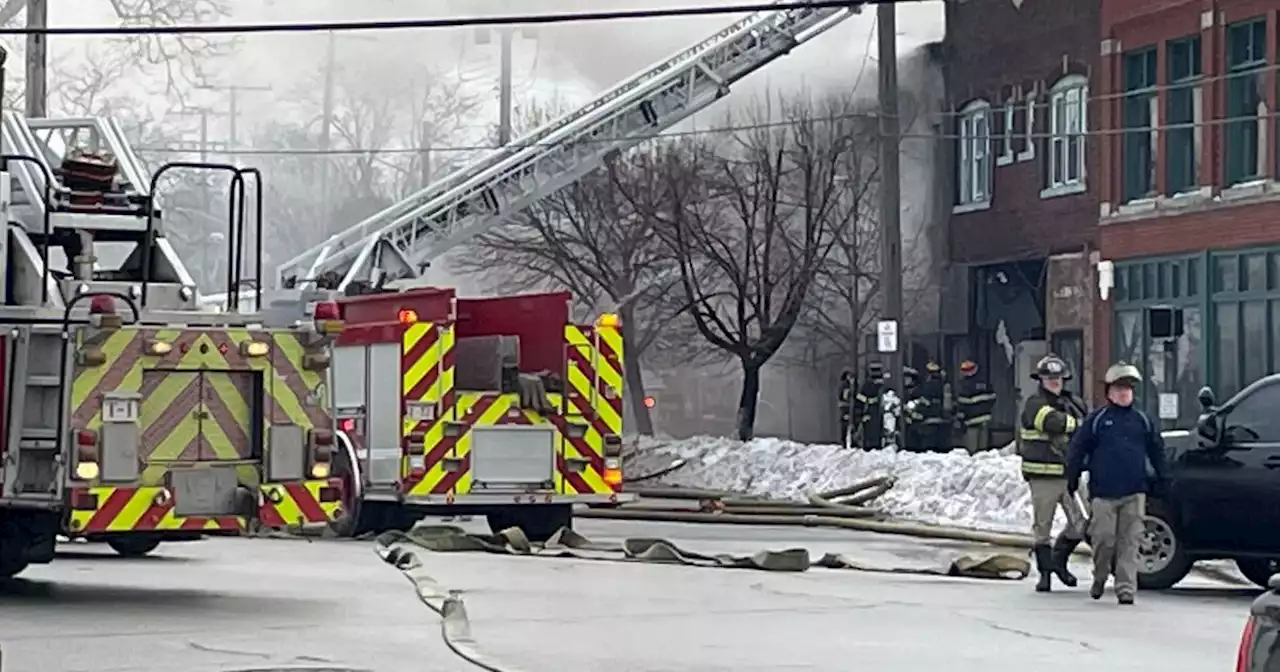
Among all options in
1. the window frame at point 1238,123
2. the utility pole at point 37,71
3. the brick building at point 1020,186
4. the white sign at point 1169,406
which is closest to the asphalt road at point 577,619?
the utility pole at point 37,71

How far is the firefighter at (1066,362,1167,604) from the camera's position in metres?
13.9

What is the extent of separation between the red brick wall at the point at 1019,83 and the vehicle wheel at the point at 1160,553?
19103mm

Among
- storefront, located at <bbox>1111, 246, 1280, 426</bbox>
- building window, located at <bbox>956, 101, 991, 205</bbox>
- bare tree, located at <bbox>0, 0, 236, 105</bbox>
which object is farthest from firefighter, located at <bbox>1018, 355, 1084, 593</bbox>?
building window, located at <bbox>956, 101, 991, 205</bbox>

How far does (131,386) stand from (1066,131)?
83.0 ft

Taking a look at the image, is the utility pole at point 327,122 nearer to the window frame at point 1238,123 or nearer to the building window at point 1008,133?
the building window at point 1008,133

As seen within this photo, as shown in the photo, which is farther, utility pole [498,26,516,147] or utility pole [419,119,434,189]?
utility pole [419,119,434,189]

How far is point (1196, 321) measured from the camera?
95.5 feet

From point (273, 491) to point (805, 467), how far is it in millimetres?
14446

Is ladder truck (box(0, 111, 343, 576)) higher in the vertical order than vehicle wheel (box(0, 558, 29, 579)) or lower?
higher

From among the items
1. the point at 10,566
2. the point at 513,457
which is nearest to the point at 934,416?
the point at 513,457

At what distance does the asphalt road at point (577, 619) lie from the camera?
10.6 m

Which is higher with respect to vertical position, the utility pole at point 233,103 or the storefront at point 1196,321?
the utility pole at point 233,103

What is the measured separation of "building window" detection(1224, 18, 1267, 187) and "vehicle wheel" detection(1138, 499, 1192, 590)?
13520mm

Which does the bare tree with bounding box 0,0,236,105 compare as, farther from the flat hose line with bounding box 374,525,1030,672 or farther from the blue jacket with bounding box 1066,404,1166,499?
the blue jacket with bounding box 1066,404,1166,499
